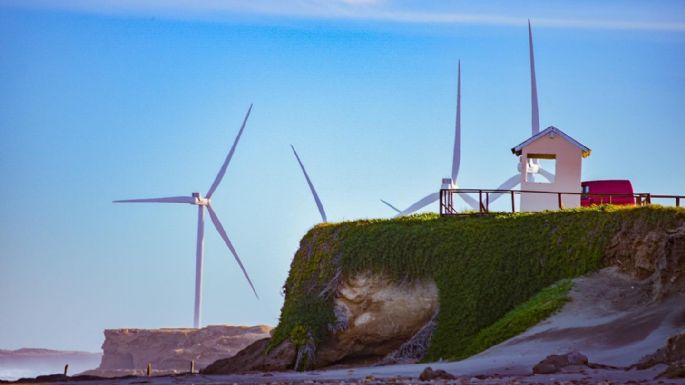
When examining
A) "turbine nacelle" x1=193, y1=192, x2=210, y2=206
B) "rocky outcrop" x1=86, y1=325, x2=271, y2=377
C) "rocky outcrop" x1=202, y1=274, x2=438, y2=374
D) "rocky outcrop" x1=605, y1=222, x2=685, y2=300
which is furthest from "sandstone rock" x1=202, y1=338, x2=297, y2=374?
"rocky outcrop" x1=86, y1=325, x2=271, y2=377

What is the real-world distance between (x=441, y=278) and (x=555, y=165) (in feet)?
36.7

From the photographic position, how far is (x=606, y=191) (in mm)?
53750

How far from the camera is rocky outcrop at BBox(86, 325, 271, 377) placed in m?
103

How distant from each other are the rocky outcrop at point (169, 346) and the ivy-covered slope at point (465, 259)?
2188 inches

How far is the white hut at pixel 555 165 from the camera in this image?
52.4 metres

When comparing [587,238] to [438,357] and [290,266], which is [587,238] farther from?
[290,266]

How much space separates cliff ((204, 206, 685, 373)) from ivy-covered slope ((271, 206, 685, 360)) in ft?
0.13

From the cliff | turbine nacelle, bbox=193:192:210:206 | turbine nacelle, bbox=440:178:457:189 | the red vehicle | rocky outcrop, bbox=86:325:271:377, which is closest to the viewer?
the cliff

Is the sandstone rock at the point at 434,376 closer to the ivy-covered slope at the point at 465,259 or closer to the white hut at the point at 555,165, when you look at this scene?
the ivy-covered slope at the point at 465,259

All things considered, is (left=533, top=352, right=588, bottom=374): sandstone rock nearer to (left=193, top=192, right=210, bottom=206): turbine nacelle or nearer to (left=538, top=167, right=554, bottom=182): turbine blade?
(left=538, top=167, right=554, bottom=182): turbine blade

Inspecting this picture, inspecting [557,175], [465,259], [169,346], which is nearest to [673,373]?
[465,259]

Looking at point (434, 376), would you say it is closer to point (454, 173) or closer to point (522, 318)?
point (522, 318)

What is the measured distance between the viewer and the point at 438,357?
42.5 metres

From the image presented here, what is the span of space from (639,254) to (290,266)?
15.7 meters
